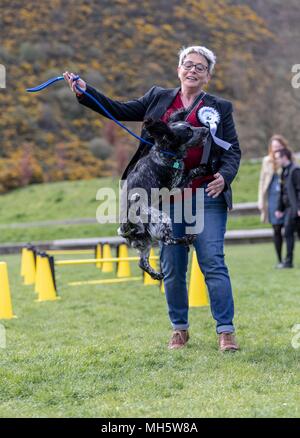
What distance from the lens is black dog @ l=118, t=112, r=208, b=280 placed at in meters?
4.66

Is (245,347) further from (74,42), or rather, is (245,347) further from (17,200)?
(74,42)

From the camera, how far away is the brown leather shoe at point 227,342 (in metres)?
4.95

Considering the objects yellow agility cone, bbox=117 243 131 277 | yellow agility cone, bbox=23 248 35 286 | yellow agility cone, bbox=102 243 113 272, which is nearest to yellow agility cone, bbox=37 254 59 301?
yellow agility cone, bbox=23 248 35 286

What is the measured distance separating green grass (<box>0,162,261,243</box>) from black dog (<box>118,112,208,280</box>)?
1587cm

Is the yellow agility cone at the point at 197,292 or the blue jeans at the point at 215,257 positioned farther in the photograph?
the yellow agility cone at the point at 197,292

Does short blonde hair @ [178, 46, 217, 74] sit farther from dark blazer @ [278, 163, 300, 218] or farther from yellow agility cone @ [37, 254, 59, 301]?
dark blazer @ [278, 163, 300, 218]

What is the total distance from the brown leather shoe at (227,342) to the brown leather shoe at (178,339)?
14.3 inches

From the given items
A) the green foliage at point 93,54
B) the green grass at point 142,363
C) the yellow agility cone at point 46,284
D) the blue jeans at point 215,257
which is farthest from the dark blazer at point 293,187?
the green foliage at point 93,54

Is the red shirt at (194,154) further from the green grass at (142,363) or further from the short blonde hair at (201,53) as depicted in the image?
the green grass at (142,363)

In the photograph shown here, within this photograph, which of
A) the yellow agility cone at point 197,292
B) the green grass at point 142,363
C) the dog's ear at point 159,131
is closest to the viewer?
the green grass at point 142,363

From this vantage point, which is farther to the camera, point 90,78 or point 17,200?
point 90,78

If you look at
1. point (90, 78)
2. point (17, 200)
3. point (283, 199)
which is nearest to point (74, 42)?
point (90, 78)
